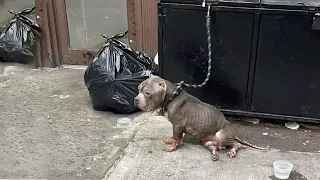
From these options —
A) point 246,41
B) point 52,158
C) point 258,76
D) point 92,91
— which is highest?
point 246,41

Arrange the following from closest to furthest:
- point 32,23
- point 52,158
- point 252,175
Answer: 1. point 252,175
2. point 52,158
3. point 32,23

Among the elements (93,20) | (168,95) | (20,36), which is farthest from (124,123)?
(20,36)

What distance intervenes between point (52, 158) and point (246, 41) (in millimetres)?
1755

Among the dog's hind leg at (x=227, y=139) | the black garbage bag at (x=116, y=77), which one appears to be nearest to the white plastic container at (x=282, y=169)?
the dog's hind leg at (x=227, y=139)

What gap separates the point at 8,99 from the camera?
4.46 meters

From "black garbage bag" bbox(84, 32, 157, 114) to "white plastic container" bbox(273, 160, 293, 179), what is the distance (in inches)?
57.7

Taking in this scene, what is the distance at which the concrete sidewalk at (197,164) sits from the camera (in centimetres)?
319

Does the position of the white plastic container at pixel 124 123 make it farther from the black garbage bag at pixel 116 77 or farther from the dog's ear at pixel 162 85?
the dog's ear at pixel 162 85

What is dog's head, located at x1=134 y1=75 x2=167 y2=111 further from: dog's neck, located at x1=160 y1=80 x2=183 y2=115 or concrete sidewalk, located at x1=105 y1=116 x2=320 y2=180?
concrete sidewalk, located at x1=105 y1=116 x2=320 y2=180

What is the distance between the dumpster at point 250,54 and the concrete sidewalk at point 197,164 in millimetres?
461

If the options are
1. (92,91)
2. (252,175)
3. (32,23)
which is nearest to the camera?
(252,175)

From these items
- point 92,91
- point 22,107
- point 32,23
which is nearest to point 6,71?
point 32,23

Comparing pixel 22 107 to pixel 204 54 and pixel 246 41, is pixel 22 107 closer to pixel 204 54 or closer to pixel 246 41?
pixel 204 54

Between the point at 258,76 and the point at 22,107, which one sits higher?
the point at 258,76
